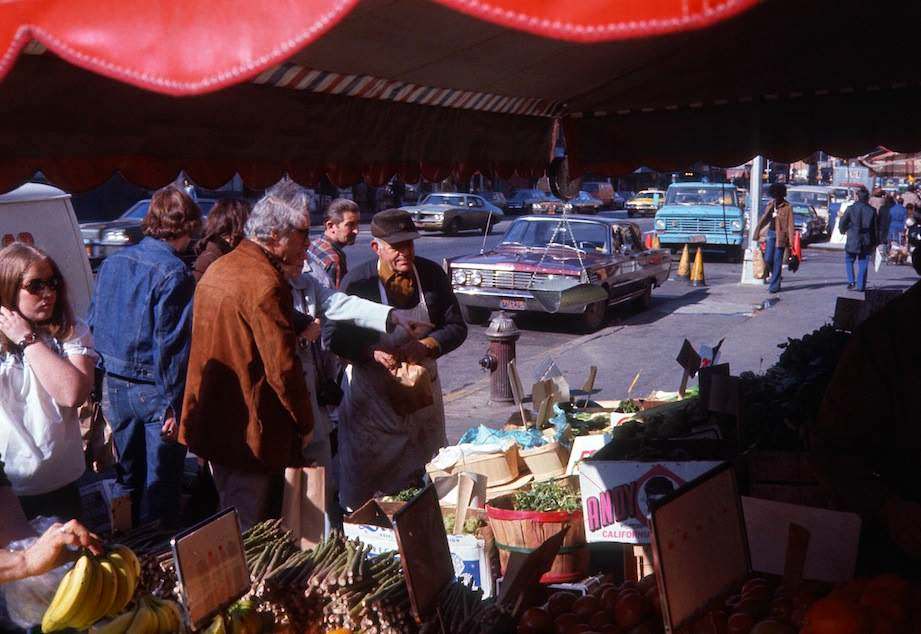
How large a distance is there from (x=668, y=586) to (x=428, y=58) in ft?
7.33

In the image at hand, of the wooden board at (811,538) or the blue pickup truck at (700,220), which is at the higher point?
the wooden board at (811,538)

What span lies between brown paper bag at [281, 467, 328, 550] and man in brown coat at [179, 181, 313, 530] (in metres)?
0.80

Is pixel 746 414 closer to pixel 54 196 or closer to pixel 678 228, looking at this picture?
pixel 54 196

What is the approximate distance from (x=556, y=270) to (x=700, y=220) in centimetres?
1184

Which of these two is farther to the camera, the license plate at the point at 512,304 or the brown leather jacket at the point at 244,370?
the license plate at the point at 512,304

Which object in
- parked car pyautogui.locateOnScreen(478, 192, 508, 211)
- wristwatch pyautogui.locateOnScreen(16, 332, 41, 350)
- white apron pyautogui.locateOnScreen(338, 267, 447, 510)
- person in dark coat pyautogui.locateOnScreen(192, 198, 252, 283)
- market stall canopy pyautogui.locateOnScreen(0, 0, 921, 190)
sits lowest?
parked car pyautogui.locateOnScreen(478, 192, 508, 211)

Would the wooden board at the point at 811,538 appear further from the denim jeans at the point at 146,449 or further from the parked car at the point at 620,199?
the parked car at the point at 620,199

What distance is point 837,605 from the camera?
8.04ft

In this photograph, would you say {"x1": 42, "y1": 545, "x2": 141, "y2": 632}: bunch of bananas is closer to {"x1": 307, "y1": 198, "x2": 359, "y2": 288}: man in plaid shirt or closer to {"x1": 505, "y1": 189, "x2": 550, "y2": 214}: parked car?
{"x1": 307, "y1": 198, "x2": 359, "y2": 288}: man in plaid shirt

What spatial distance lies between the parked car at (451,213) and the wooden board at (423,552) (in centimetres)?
2902

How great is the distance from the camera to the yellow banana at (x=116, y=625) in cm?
253

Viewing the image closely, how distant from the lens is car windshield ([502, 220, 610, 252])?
1513 centimetres

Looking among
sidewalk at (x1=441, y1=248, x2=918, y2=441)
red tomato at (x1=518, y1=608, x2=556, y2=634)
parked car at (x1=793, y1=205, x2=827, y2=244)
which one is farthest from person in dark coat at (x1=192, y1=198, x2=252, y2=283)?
parked car at (x1=793, y1=205, x2=827, y2=244)

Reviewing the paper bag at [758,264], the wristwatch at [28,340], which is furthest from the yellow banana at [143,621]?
the paper bag at [758,264]
